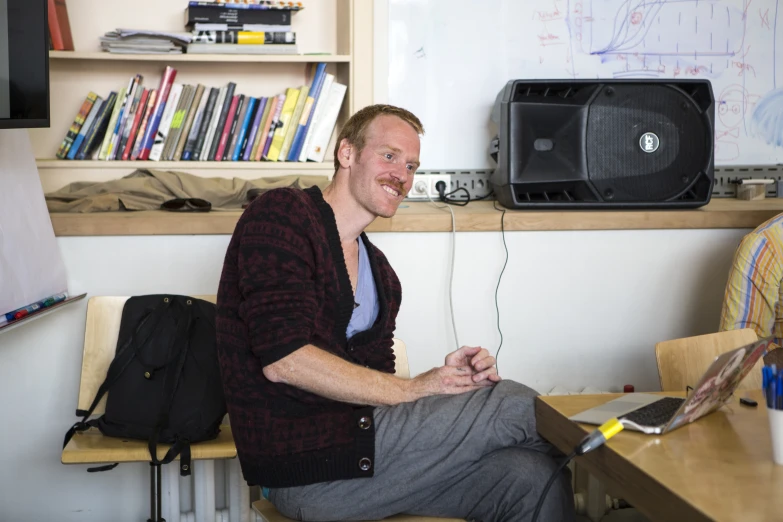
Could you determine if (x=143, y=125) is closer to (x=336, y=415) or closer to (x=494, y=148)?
(x=494, y=148)

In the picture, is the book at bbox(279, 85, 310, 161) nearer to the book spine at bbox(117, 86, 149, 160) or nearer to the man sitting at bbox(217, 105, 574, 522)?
the book spine at bbox(117, 86, 149, 160)

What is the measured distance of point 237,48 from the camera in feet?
10.1

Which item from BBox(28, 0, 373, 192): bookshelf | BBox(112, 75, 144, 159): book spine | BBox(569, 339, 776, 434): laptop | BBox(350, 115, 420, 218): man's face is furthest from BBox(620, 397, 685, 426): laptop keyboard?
BBox(112, 75, 144, 159): book spine

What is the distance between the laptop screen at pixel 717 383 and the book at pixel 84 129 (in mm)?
2393

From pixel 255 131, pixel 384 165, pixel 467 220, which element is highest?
pixel 255 131

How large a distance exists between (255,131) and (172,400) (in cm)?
132

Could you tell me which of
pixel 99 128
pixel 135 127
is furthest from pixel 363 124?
pixel 99 128

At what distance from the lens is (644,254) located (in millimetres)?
2676

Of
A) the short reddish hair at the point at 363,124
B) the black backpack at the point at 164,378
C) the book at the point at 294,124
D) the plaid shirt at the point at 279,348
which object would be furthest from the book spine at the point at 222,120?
the plaid shirt at the point at 279,348

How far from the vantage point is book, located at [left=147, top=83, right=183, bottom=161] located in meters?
3.07

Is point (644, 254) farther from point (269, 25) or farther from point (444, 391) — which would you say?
point (269, 25)

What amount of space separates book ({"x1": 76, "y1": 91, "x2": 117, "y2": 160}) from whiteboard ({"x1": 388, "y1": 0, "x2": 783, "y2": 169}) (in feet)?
3.15

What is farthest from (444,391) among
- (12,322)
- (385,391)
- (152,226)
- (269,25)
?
(269,25)

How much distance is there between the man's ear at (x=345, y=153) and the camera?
5.99 ft
